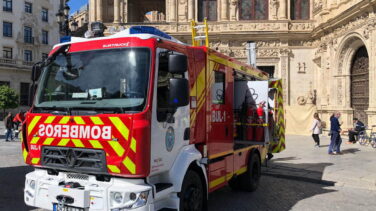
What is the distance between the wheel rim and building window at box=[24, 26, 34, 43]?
149 ft

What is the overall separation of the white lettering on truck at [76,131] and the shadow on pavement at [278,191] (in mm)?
3020

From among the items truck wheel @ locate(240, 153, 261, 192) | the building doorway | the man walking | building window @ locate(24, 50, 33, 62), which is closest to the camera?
truck wheel @ locate(240, 153, 261, 192)

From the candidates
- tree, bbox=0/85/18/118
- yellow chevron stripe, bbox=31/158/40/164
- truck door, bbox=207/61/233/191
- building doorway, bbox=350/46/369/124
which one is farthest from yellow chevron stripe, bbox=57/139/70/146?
tree, bbox=0/85/18/118

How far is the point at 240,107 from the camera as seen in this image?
24.6 ft

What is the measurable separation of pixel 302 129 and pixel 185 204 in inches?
771

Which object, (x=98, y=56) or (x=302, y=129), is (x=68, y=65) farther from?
(x=302, y=129)

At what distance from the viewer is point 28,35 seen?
4478cm

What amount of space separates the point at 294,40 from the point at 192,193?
2401cm

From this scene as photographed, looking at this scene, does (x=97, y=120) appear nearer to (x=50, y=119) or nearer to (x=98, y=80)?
(x=98, y=80)

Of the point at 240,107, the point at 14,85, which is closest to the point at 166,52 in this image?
the point at 240,107

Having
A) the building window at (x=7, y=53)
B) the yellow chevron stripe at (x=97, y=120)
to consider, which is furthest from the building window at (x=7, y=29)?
the yellow chevron stripe at (x=97, y=120)

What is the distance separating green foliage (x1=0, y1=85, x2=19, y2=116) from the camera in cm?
3541

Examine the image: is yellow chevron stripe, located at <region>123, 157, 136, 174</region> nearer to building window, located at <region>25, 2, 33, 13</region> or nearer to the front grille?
the front grille

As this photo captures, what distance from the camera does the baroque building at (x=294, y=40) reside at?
20.8 m
